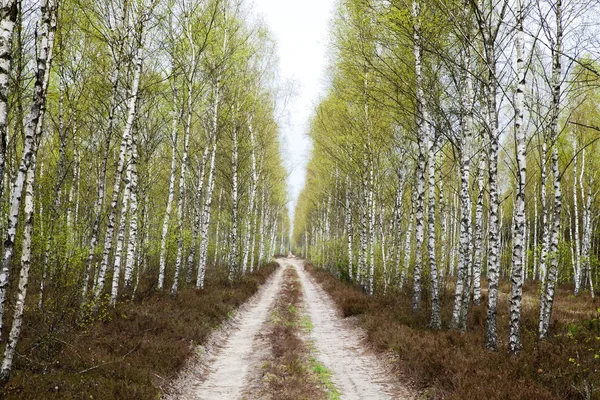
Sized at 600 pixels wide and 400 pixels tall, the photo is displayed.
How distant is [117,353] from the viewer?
705 centimetres

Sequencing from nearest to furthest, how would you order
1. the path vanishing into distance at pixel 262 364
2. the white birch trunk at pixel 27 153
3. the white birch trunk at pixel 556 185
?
1. the white birch trunk at pixel 27 153
2. the path vanishing into distance at pixel 262 364
3. the white birch trunk at pixel 556 185

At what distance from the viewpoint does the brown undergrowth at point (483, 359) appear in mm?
5520

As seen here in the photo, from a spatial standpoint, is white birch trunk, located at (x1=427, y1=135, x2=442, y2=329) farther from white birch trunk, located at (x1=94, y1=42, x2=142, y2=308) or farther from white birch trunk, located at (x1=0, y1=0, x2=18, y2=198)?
white birch trunk, located at (x1=0, y1=0, x2=18, y2=198)

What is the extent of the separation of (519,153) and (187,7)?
37.3 ft

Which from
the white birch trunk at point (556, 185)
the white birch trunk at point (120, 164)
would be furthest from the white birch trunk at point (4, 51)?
the white birch trunk at point (556, 185)

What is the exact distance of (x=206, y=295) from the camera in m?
13.8

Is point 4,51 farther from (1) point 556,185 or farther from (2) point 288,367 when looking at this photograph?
(1) point 556,185

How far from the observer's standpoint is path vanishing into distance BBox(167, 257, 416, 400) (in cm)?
650

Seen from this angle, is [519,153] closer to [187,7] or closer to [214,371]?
[214,371]

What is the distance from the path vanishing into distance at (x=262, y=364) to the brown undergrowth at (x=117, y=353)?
17.2 inches

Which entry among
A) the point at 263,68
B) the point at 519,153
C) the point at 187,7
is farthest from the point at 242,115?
the point at 519,153

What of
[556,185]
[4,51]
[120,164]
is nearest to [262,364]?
[120,164]

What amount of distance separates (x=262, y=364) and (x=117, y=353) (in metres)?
2.89

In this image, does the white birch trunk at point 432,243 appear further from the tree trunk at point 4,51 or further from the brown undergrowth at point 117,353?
the tree trunk at point 4,51
